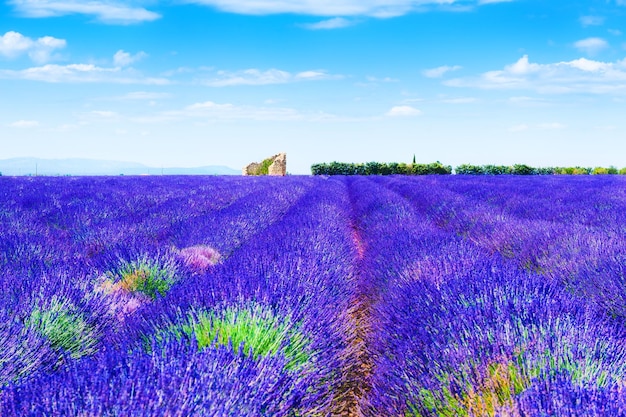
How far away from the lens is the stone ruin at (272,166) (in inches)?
1348

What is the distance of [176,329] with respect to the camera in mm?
2031

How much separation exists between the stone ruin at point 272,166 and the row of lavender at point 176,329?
96.4ft

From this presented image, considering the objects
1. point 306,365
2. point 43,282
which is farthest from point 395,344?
point 43,282

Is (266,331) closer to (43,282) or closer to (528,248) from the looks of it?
(43,282)

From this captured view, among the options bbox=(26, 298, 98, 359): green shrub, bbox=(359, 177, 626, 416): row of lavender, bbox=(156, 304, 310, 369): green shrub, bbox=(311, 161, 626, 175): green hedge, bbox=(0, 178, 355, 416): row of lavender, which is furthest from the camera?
bbox=(311, 161, 626, 175): green hedge

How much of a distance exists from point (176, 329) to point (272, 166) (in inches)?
1286

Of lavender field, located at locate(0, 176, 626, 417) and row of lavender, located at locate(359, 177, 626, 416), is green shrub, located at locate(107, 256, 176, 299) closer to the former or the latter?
lavender field, located at locate(0, 176, 626, 417)

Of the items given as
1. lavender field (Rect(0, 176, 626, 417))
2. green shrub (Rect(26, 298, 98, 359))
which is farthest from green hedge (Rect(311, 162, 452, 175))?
green shrub (Rect(26, 298, 98, 359))

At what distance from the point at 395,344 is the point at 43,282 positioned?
160 cm

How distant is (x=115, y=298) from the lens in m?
2.77

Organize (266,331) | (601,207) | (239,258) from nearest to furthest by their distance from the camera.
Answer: (266,331), (239,258), (601,207)

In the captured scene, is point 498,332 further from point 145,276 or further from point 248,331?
point 145,276

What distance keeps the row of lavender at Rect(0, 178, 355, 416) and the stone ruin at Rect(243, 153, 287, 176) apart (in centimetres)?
2939

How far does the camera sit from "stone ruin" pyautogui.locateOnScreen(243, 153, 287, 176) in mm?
34250
